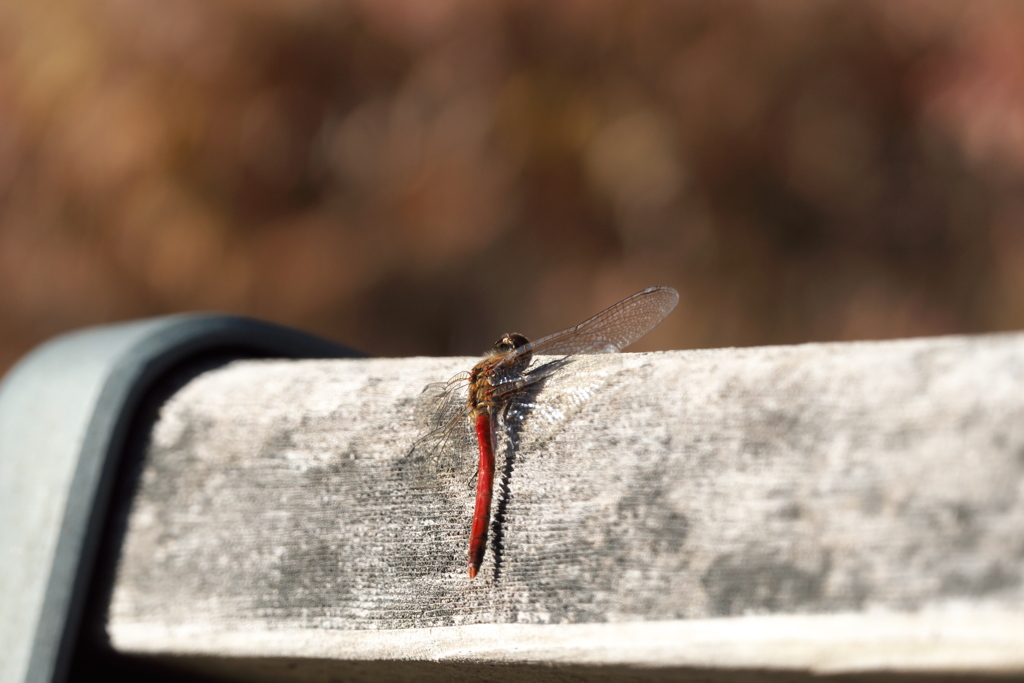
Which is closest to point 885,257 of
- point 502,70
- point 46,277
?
point 502,70

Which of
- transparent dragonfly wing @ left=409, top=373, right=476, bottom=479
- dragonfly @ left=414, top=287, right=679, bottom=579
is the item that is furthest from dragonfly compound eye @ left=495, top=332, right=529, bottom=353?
transparent dragonfly wing @ left=409, top=373, right=476, bottom=479

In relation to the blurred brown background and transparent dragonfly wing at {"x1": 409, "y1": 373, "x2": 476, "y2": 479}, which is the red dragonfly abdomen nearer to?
transparent dragonfly wing at {"x1": 409, "y1": 373, "x2": 476, "y2": 479}

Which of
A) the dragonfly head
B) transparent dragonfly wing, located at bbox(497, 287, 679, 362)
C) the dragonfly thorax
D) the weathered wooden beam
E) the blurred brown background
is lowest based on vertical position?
the weathered wooden beam

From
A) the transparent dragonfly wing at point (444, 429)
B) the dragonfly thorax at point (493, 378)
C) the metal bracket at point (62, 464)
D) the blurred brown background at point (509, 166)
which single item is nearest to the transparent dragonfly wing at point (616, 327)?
the dragonfly thorax at point (493, 378)

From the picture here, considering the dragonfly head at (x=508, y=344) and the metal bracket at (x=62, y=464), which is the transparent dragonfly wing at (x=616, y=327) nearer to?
the dragonfly head at (x=508, y=344)

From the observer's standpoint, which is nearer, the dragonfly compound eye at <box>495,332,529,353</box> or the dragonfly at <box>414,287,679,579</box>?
the dragonfly at <box>414,287,679,579</box>

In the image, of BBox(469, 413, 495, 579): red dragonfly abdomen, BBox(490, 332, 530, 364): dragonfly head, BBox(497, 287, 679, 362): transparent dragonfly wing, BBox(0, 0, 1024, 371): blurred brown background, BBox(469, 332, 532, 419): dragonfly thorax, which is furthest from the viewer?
BBox(0, 0, 1024, 371): blurred brown background

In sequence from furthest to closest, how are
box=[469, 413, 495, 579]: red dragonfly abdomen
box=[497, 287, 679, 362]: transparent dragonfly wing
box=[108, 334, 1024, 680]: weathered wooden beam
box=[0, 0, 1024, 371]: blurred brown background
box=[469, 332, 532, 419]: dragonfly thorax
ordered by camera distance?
box=[0, 0, 1024, 371]: blurred brown background < box=[497, 287, 679, 362]: transparent dragonfly wing < box=[469, 332, 532, 419]: dragonfly thorax < box=[469, 413, 495, 579]: red dragonfly abdomen < box=[108, 334, 1024, 680]: weathered wooden beam

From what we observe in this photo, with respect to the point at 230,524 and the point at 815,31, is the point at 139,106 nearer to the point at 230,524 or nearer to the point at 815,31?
the point at 815,31

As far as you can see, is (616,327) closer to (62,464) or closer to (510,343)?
(510,343)
